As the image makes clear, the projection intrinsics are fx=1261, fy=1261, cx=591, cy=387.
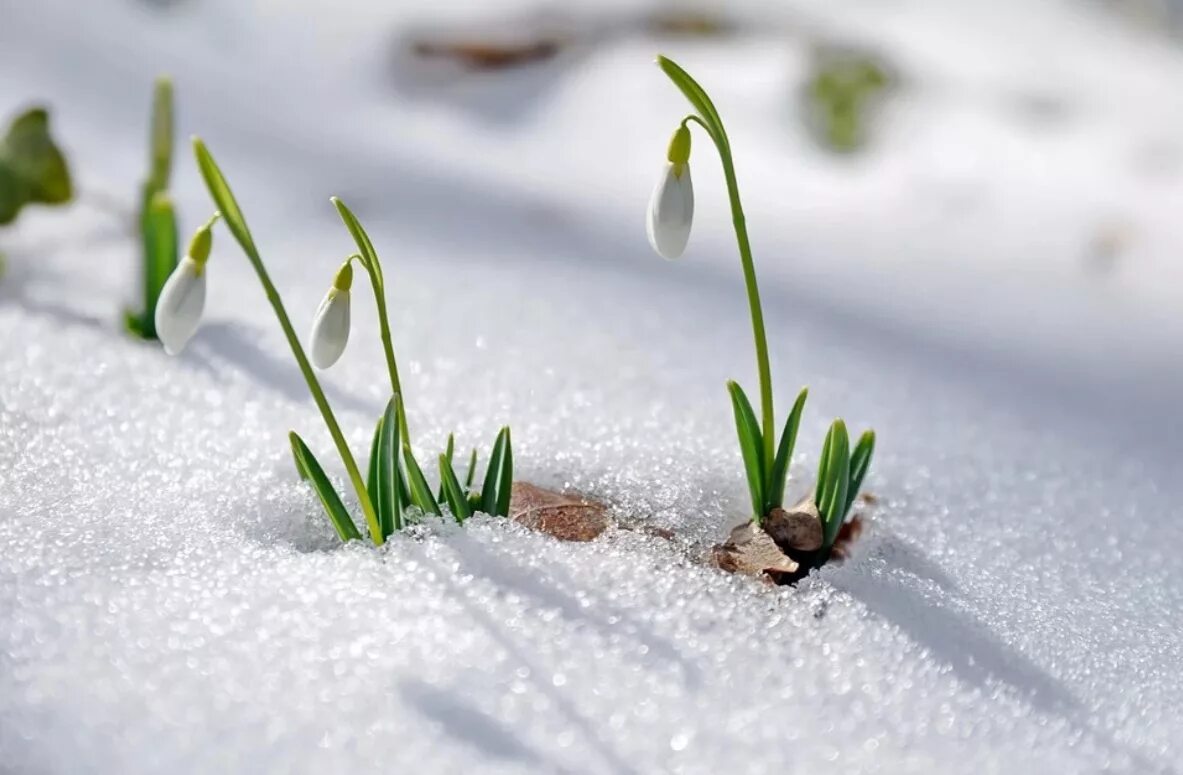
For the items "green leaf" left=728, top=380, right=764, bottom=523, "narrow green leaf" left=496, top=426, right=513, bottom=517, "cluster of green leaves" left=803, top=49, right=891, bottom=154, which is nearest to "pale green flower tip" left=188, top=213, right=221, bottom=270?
"narrow green leaf" left=496, top=426, right=513, bottom=517

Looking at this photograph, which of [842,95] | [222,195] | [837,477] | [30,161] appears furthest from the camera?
[842,95]

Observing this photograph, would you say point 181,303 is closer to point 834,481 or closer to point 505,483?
point 505,483

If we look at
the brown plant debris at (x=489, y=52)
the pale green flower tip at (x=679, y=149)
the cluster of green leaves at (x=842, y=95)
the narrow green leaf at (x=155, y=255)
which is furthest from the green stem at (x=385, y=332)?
the brown plant debris at (x=489, y=52)

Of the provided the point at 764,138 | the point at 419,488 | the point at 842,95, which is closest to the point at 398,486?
the point at 419,488

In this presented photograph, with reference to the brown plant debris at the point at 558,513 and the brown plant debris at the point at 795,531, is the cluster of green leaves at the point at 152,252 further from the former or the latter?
the brown plant debris at the point at 795,531

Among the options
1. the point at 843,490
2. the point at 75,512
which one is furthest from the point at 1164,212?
the point at 75,512

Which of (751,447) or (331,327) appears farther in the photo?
(751,447)

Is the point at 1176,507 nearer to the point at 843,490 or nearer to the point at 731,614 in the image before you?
the point at 843,490

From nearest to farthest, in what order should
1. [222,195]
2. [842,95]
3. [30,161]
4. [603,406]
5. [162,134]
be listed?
[222,195]
[603,406]
[162,134]
[30,161]
[842,95]
